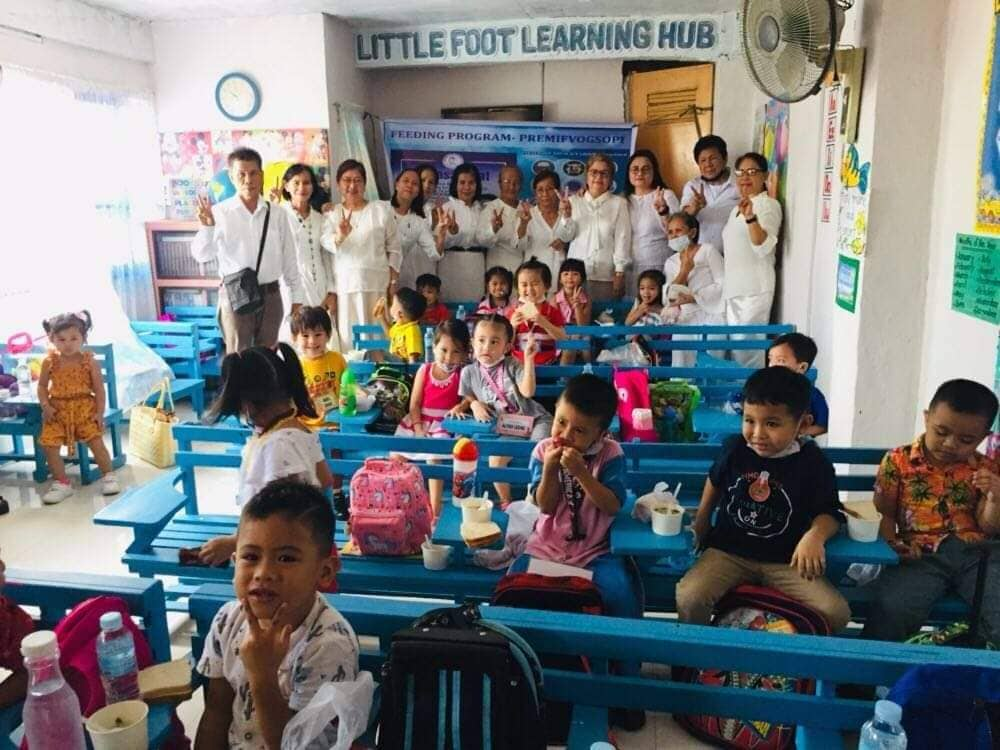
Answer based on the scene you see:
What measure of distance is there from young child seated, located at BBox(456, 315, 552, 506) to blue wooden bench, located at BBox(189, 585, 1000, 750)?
1.96 meters

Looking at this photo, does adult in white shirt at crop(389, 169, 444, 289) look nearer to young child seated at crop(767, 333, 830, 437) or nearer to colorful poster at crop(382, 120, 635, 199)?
colorful poster at crop(382, 120, 635, 199)

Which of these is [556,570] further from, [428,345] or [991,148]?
[428,345]

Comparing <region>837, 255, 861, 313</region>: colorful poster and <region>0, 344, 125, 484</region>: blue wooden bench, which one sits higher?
<region>837, 255, 861, 313</region>: colorful poster

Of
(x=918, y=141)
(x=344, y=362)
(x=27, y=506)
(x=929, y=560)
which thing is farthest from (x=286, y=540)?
(x=27, y=506)

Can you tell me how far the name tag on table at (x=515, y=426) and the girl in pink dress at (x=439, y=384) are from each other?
1.34 feet

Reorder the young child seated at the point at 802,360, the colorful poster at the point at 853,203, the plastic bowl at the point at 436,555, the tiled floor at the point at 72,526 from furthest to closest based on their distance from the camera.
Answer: the tiled floor at the point at 72,526, the colorful poster at the point at 853,203, the young child seated at the point at 802,360, the plastic bowl at the point at 436,555

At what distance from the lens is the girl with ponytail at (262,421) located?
2131mm

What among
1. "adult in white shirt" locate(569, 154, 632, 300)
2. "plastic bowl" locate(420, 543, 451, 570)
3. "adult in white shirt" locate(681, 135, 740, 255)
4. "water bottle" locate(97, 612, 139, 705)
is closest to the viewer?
"water bottle" locate(97, 612, 139, 705)

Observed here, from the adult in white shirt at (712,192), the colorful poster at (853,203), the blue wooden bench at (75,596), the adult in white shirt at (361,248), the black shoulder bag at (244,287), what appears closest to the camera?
the blue wooden bench at (75,596)

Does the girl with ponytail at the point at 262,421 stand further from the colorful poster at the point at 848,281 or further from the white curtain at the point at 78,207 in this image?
the white curtain at the point at 78,207

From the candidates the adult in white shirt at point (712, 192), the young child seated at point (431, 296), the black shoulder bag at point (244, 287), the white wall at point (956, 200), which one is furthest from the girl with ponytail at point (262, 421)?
the adult in white shirt at point (712, 192)

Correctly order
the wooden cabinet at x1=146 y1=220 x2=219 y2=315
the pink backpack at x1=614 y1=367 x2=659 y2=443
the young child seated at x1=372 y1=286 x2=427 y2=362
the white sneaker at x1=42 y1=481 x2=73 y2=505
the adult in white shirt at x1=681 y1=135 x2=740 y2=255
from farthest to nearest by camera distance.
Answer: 1. the wooden cabinet at x1=146 y1=220 x2=219 y2=315
2. the adult in white shirt at x1=681 y1=135 x2=740 y2=255
3. the young child seated at x1=372 y1=286 x2=427 y2=362
4. the white sneaker at x1=42 y1=481 x2=73 y2=505
5. the pink backpack at x1=614 y1=367 x2=659 y2=443

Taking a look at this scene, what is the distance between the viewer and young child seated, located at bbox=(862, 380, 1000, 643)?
6.85 ft

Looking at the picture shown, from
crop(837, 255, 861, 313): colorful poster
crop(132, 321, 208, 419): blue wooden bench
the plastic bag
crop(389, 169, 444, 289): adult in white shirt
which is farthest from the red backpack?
crop(132, 321, 208, 419): blue wooden bench
